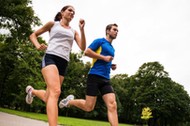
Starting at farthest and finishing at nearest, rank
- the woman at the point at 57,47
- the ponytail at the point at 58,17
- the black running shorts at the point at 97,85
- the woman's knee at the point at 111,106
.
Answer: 1. the black running shorts at the point at 97,85
2. the woman's knee at the point at 111,106
3. the ponytail at the point at 58,17
4. the woman at the point at 57,47

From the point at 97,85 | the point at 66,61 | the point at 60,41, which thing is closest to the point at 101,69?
the point at 97,85

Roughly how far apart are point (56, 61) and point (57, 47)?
0.23 m

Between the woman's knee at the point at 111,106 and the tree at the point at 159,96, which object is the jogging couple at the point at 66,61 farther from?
the tree at the point at 159,96

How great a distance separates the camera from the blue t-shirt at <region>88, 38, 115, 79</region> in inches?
240

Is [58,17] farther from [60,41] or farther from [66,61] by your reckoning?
[66,61]

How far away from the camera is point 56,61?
196 inches

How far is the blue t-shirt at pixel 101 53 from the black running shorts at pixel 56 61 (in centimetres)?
110

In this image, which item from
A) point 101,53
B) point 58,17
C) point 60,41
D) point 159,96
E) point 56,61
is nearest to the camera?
point 56,61

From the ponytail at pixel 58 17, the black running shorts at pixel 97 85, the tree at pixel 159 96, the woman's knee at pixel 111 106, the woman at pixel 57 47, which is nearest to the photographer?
the woman at pixel 57 47

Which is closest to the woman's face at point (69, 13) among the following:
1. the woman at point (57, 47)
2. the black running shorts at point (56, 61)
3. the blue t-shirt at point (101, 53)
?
the woman at point (57, 47)

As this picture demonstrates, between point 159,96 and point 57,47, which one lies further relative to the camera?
point 159,96

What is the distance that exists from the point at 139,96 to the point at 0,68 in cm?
3050

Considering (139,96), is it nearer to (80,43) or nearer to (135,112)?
(135,112)

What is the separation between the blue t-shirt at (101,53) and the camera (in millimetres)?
6098
